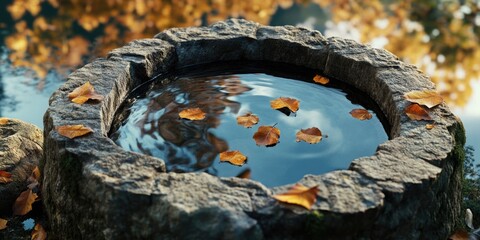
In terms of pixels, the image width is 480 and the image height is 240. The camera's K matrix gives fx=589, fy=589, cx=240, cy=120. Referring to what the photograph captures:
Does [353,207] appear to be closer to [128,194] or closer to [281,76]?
[128,194]

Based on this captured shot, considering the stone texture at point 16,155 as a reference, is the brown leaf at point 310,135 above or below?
above

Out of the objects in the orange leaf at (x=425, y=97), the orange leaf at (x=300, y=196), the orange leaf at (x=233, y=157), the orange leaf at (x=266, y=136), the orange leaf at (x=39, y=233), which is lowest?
the orange leaf at (x=39, y=233)

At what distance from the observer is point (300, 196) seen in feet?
6.73

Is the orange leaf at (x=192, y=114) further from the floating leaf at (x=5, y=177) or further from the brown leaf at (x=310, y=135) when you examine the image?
the floating leaf at (x=5, y=177)

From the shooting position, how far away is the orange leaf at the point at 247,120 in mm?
2795

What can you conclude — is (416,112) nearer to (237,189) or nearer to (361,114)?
(361,114)

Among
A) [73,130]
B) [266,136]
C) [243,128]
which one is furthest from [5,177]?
[266,136]

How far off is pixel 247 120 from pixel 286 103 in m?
0.27

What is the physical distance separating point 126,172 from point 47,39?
150 inches

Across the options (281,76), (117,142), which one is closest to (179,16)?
(281,76)

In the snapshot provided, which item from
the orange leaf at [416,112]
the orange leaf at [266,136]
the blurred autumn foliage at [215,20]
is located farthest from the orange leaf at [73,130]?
the blurred autumn foliage at [215,20]

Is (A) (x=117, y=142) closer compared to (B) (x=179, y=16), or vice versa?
(A) (x=117, y=142)

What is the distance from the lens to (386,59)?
125 inches

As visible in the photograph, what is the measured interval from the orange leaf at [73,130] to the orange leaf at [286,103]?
97 centimetres
